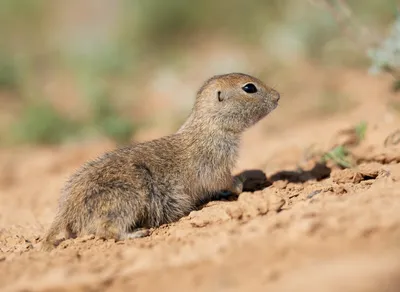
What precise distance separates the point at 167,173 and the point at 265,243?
200 cm

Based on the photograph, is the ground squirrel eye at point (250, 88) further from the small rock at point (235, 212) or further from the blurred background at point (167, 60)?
the small rock at point (235, 212)

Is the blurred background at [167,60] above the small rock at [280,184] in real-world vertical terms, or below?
above

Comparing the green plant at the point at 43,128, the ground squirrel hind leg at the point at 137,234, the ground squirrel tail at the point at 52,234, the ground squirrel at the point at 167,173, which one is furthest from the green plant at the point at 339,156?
the green plant at the point at 43,128

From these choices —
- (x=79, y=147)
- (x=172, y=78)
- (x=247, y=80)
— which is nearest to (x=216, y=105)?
(x=247, y=80)

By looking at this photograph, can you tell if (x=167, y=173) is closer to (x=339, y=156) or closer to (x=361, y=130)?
(x=339, y=156)

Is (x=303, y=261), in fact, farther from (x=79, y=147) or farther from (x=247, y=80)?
(x=79, y=147)

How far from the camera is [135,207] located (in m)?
5.41

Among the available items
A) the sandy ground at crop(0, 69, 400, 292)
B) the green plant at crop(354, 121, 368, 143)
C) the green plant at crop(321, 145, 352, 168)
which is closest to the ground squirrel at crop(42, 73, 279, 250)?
the sandy ground at crop(0, 69, 400, 292)

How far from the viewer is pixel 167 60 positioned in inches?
543

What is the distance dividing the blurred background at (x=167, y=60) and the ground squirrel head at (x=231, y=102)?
46.3 inches

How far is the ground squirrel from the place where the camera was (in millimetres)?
5309

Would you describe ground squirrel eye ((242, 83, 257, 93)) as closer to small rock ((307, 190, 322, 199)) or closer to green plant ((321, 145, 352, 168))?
green plant ((321, 145, 352, 168))

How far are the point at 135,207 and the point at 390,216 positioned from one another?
2.10 metres

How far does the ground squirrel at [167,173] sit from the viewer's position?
5.31 meters
